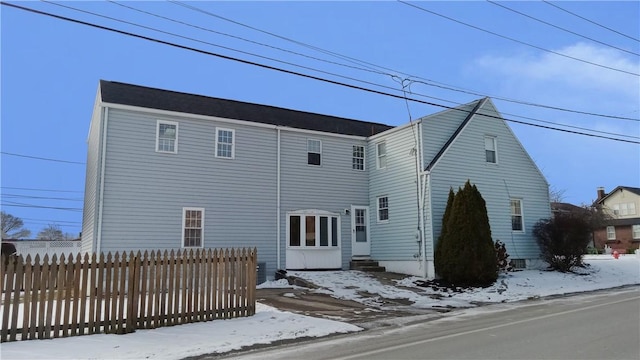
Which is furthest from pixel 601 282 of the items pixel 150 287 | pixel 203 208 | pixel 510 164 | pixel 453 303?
pixel 150 287

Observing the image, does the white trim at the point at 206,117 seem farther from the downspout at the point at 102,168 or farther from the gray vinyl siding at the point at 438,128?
the gray vinyl siding at the point at 438,128

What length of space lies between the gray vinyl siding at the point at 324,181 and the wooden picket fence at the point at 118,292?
9.06 meters

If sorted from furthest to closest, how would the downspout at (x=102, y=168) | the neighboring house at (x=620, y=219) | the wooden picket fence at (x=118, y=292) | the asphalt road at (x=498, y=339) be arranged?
the neighboring house at (x=620, y=219)
the downspout at (x=102, y=168)
the wooden picket fence at (x=118, y=292)
the asphalt road at (x=498, y=339)

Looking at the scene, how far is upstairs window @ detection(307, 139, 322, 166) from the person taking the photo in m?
20.7

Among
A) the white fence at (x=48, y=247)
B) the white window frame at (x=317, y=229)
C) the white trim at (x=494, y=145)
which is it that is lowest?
the white fence at (x=48, y=247)

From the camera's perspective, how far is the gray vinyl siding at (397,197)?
19.5m

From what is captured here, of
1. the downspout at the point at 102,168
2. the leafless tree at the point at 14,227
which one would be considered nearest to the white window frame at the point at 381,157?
the downspout at the point at 102,168

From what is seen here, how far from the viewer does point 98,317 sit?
27.9 ft

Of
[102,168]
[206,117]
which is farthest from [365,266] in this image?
[102,168]

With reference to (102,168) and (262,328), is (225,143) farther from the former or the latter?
(262,328)

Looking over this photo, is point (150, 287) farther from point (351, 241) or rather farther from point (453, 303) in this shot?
point (351, 241)

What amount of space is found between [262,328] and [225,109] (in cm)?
1243

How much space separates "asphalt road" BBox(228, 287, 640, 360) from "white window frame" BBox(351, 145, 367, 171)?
38.1 feet

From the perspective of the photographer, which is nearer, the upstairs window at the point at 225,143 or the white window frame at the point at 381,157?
the upstairs window at the point at 225,143
